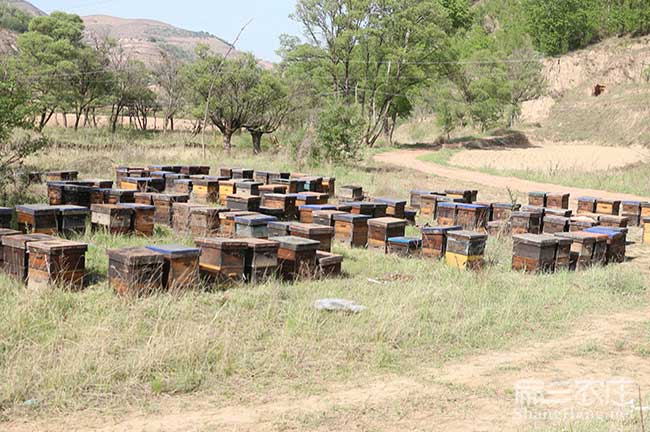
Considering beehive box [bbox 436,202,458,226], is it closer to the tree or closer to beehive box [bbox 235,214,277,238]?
beehive box [bbox 235,214,277,238]

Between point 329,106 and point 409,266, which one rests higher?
point 329,106

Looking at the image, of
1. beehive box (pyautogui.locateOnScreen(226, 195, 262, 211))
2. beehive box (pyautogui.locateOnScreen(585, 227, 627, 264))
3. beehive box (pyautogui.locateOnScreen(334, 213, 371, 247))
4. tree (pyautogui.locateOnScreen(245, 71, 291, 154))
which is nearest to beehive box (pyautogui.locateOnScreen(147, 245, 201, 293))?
beehive box (pyautogui.locateOnScreen(334, 213, 371, 247))

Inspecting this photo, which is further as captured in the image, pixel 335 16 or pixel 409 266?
pixel 335 16

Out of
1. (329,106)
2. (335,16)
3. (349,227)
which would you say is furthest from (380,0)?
(349,227)

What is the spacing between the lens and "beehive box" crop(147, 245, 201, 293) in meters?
6.11

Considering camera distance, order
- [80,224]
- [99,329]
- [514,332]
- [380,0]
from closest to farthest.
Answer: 1. [99,329]
2. [514,332]
3. [80,224]
4. [380,0]

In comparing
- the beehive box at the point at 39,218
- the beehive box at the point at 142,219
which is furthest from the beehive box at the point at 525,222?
the beehive box at the point at 39,218

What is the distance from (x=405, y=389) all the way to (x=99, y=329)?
96.0 inches

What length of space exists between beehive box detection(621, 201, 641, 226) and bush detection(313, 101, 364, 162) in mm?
8905

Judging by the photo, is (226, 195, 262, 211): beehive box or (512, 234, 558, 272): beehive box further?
(226, 195, 262, 211): beehive box

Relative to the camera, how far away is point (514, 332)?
625 centimetres

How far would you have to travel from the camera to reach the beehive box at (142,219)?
8.70 m

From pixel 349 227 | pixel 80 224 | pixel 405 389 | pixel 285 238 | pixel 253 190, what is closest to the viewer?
pixel 405 389

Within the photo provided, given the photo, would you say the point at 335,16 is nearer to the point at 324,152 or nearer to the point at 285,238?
the point at 324,152
